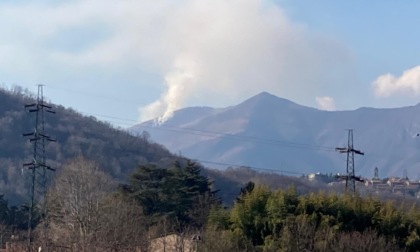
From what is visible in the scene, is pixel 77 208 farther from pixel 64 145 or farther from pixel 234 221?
pixel 64 145

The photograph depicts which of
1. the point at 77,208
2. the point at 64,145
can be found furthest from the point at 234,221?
the point at 64,145

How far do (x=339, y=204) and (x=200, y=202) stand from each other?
11039mm

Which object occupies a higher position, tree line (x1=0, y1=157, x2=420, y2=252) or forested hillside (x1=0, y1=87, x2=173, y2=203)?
forested hillside (x1=0, y1=87, x2=173, y2=203)

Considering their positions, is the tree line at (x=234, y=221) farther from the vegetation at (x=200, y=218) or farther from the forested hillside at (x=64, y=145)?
the forested hillside at (x=64, y=145)

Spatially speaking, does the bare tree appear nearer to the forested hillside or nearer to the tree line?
the tree line

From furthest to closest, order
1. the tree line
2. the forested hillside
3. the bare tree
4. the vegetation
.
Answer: the forested hillside, the bare tree, the vegetation, the tree line

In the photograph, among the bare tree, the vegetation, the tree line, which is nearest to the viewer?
the tree line

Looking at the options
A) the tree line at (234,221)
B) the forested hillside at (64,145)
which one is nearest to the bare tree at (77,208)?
the tree line at (234,221)

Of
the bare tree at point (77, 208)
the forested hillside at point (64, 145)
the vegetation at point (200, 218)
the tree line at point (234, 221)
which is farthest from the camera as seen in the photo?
the forested hillside at point (64, 145)

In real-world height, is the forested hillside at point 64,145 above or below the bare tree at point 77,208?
above

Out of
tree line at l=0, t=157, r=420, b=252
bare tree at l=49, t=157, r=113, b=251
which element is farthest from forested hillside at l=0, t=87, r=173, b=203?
tree line at l=0, t=157, r=420, b=252

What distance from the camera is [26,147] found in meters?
90.8

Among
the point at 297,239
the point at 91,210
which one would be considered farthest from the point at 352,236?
the point at 91,210

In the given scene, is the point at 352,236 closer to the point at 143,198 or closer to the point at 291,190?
the point at 291,190
